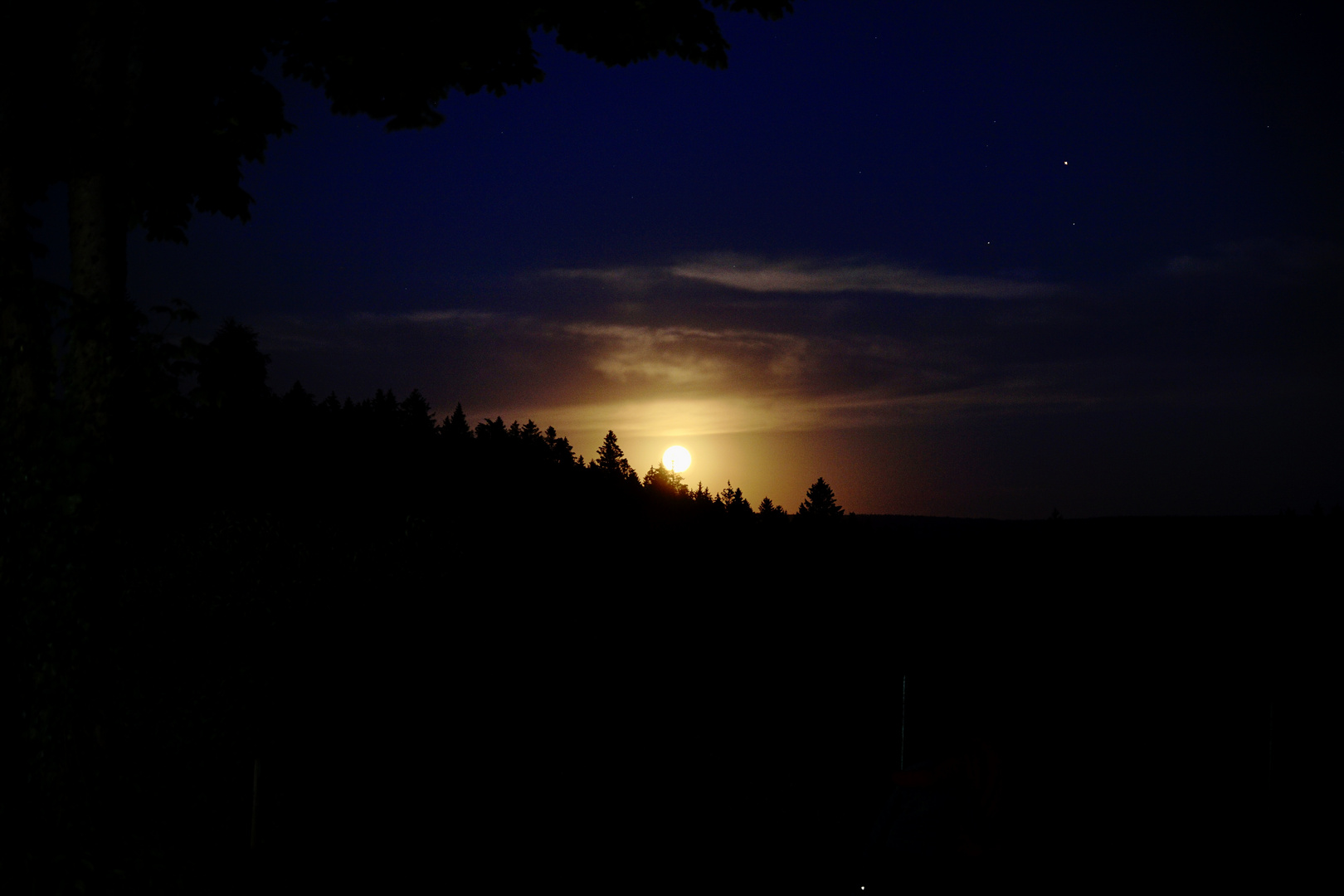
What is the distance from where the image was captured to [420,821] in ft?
34.3

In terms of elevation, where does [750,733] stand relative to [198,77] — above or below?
below

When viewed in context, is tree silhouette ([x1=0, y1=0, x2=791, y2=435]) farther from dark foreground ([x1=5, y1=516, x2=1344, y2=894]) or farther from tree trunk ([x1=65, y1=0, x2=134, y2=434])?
dark foreground ([x1=5, y1=516, x2=1344, y2=894])

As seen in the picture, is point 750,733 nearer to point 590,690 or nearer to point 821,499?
point 590,690

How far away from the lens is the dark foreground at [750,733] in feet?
25.6

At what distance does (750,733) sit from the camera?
1373 centimetres

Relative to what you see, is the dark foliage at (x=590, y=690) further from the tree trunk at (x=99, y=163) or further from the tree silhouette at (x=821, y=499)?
the tree silhouette at (x=821, y=499)

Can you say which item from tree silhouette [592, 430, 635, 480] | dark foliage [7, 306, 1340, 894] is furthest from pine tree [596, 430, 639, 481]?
dark foliage [7, 306, 1340, 894]

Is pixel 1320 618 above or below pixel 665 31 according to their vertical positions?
below

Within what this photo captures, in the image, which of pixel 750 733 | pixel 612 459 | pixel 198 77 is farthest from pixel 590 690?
pixel 612 459

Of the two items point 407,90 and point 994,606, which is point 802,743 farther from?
point 407,90

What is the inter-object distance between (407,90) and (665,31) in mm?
2524

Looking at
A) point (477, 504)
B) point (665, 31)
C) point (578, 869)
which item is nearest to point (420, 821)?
point (578, 869)

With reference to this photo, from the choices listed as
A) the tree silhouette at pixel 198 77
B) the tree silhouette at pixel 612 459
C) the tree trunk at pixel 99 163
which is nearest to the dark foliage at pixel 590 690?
the tree trunk at pixel 99 163

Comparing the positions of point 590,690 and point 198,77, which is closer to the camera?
point 198,77
